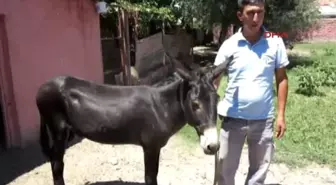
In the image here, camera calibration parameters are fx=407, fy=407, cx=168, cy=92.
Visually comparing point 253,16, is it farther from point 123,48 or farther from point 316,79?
point 316,79

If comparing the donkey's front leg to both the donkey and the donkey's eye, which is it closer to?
the donkey

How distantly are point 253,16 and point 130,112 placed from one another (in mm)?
1478

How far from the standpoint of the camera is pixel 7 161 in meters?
5.41

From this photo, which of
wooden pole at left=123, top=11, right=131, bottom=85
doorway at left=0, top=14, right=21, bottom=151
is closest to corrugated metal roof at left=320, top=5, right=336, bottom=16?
wooden pole at left=123, top=11, right=131, bottom=85

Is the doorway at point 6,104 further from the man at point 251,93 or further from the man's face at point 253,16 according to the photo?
the man's face at point 253,16

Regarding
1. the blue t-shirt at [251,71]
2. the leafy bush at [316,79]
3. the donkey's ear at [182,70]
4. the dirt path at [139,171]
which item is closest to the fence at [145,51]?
the leafy bush at [316,79]

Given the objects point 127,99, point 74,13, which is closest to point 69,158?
point 127,99

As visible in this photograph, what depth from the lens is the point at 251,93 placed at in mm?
3229

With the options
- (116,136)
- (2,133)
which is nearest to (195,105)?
(116,136)

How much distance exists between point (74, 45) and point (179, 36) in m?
8.43

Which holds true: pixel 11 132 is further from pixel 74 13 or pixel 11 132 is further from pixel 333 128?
pixel 333 128

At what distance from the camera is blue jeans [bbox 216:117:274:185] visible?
333cm

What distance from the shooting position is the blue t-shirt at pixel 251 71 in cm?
317

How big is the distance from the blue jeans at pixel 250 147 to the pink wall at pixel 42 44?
3414 mm
